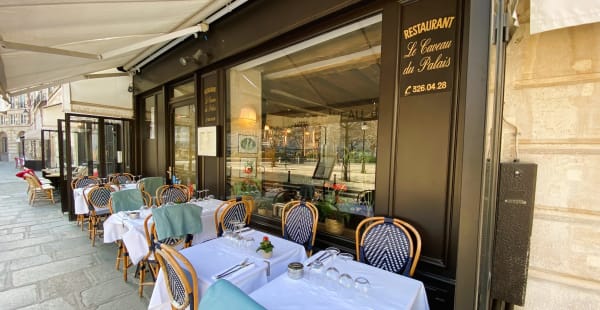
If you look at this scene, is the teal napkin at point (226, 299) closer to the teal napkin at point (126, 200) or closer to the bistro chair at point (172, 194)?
the teal napkin at point (126, 200)

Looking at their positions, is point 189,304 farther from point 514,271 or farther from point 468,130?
point 514,271

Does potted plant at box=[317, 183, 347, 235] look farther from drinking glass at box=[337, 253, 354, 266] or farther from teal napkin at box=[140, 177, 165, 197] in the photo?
teal napkin at box=[140, 177, 165, 197]

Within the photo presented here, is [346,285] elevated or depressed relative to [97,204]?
elevated

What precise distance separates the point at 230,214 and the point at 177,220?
1.94 ft

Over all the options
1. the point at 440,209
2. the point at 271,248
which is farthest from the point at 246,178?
the point at 440,209

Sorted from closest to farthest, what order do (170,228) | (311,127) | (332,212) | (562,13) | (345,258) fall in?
(562,13) < (345,258) < (170,228) < (332,212) < (311,127)

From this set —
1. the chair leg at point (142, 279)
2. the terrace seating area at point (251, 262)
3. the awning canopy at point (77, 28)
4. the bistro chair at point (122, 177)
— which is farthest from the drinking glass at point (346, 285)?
the bistro chair at point (122, 177)

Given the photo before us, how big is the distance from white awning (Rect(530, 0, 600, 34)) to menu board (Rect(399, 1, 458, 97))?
54 cm

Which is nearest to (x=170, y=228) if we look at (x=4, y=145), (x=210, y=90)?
(x=210, y=90)

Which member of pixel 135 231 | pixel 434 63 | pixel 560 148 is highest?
pixel 434 63

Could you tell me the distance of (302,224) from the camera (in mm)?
2682

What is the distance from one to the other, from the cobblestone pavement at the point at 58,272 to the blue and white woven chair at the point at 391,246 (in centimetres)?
230

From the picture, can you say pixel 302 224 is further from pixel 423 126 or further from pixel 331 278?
pixel 423 126

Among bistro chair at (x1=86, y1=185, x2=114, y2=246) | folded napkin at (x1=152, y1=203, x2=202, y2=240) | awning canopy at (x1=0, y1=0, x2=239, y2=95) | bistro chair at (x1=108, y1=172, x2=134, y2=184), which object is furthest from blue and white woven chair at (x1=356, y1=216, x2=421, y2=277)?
bistro chair at (x1=108, y1=172, x2=134, y2=184)
